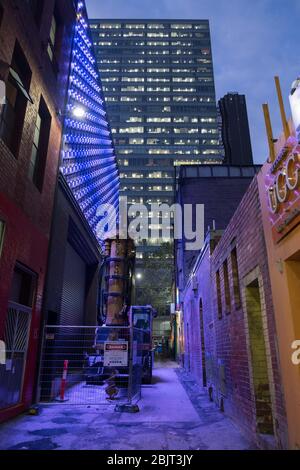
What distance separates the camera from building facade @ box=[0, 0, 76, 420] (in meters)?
6.99

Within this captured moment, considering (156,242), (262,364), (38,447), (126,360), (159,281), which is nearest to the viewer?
(38,447)

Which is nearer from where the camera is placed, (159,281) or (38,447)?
(38,447)

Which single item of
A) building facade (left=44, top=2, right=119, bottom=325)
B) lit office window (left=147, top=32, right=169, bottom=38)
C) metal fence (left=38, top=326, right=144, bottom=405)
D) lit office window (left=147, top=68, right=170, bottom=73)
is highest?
lit office window (left=147, top=32, right=169, bottom=38)

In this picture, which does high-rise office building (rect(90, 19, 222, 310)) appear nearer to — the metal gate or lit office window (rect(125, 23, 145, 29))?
lit office window (rect(125, 23, 145, 29))

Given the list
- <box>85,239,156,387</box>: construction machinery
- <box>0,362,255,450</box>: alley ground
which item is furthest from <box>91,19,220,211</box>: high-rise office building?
<box>0,362,255,450</box>: alley ground

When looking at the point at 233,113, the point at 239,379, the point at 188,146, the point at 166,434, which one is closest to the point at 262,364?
the point at 239,379

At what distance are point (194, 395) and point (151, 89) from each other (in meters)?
113

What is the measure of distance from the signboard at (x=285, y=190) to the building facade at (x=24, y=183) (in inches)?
211

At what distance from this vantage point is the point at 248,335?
5.85 metres

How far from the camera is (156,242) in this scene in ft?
297

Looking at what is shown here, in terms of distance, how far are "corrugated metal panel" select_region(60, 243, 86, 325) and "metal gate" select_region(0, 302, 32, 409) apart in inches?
230

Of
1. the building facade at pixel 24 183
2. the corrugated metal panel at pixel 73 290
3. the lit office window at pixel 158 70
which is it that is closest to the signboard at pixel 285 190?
the building facade at pixel 24 183

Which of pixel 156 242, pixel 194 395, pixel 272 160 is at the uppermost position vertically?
pixel 156 242

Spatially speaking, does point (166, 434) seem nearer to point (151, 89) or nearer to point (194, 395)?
point (194, 395)
